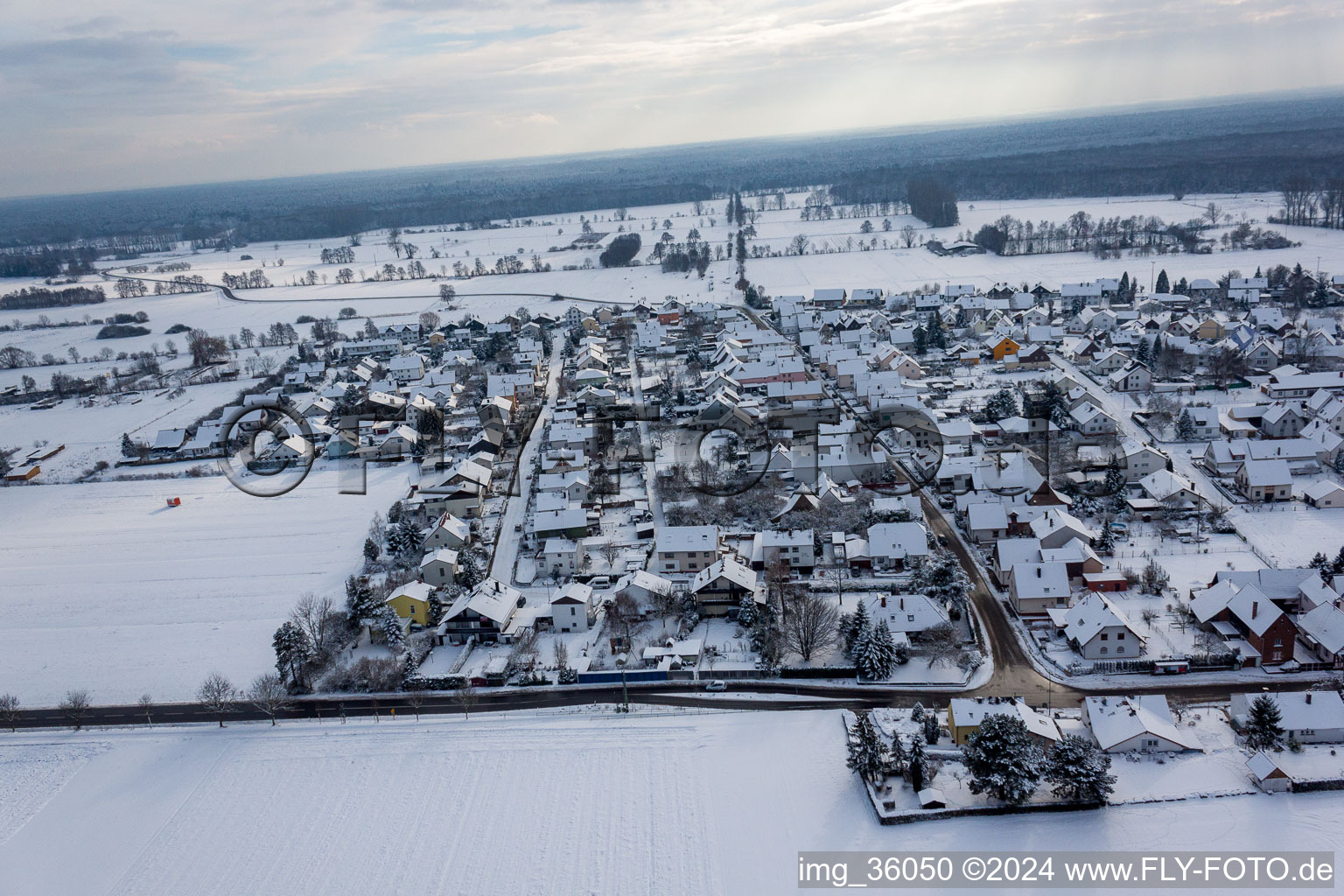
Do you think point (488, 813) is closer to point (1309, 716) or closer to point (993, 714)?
point (993, 714)

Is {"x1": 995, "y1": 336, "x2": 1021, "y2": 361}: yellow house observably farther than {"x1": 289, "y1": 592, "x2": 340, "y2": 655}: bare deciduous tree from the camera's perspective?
Yes

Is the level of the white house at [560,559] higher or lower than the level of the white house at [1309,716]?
higher

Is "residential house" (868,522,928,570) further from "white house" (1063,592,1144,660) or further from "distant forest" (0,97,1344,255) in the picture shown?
"distant forest" (0,97,1344,255)

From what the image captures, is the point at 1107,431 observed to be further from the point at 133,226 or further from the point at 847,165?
the point at 133,226

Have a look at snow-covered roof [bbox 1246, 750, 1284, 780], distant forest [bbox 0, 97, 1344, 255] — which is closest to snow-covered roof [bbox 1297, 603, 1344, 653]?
snow-covered roof [bbox 1246, 750, 1284, 780]

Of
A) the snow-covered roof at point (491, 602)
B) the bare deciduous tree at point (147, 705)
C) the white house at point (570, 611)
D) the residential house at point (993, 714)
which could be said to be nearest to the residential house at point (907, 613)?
the residential house at point (993, 714)

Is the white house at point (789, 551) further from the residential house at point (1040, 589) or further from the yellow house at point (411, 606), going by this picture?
the yellow house at point (411, 606)

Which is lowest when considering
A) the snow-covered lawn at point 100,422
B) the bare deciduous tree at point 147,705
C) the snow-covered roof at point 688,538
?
the bare deciduous tree at point 147,705
